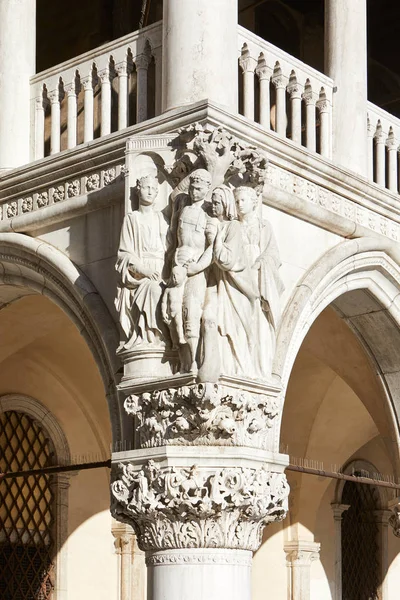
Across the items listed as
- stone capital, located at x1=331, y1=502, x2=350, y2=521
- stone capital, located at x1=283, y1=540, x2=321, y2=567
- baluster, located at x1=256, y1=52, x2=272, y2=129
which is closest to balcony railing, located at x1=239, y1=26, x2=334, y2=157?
baluster, located at x1=256, y1=52, x2=272, y2=129

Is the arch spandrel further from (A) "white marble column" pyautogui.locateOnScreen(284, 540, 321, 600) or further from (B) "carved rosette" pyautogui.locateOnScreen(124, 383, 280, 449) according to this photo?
(A) "white marble column" pyautogui.locateOnScreen(284, 540, 321, 600)

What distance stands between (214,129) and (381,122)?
2258 mm

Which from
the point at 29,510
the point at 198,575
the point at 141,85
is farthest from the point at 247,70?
the point at 29,510

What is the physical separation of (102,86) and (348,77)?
5.41ft

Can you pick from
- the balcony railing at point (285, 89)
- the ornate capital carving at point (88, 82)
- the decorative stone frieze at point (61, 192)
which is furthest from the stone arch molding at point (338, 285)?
the ornate capital carving at point (88, 82)

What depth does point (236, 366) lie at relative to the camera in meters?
8.15

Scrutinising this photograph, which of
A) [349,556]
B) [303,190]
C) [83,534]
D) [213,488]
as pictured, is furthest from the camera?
[349,556]

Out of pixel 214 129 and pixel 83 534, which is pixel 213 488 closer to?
pixel 214 129

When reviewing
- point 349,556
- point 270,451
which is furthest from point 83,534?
point 270,451

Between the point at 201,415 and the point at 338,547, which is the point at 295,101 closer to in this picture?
the point at 201,415

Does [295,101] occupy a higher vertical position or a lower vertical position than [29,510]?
higher

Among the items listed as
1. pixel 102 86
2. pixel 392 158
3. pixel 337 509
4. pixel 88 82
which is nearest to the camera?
pixel 102 86

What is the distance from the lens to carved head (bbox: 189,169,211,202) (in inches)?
322

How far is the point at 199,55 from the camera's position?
8562 mm
